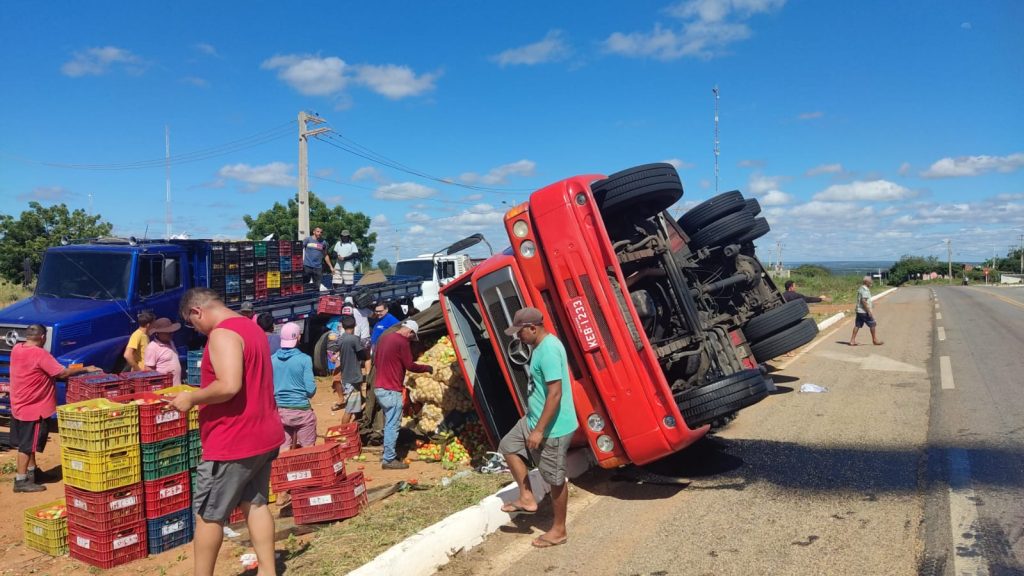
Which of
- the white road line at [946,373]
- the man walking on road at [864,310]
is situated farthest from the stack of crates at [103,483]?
the man walking on road at [864,310]

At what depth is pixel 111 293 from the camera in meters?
10.1

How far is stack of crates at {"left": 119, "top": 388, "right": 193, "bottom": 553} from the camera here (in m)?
5.15

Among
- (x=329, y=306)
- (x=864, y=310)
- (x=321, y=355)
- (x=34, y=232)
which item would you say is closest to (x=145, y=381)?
(x=321, y=355)

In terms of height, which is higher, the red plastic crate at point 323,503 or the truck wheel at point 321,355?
the truck wheel at point 321,355

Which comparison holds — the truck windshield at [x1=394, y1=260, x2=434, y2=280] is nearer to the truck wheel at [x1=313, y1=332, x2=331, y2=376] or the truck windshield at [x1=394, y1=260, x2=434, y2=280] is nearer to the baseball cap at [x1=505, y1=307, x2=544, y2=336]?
the truck wheel at [x1=313, y1=332, x2=331, y2=376]

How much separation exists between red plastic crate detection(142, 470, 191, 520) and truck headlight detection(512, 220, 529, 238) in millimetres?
3361

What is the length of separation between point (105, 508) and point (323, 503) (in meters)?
1.56

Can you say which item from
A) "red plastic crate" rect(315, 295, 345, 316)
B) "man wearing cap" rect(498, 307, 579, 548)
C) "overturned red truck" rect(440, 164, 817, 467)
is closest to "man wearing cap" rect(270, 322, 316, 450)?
"overturned red truck" rect(440, 164, 817, 467)

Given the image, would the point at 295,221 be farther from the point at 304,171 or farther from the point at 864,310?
the point at 864,310

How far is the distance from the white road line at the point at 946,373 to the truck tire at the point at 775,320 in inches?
153

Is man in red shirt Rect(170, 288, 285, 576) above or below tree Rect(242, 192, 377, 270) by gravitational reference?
below

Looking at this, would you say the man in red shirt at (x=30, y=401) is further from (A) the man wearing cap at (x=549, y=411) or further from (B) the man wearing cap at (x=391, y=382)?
(A) the man wearing cap at (x=549, y=411)

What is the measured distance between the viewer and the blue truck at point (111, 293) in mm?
9281

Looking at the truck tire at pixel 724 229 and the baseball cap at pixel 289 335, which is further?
the truck tire at pixel 724 229
